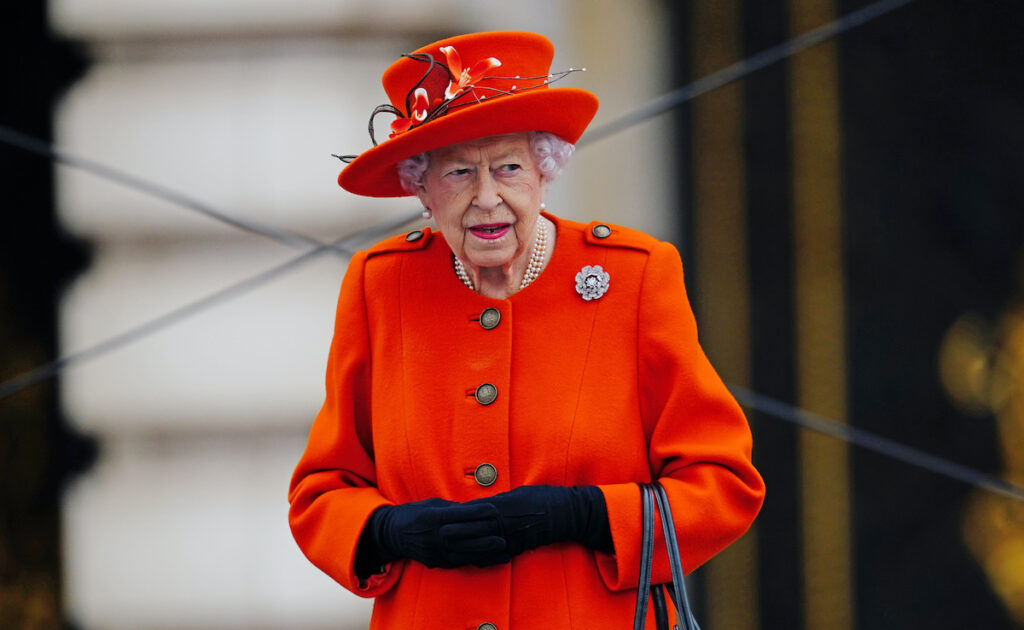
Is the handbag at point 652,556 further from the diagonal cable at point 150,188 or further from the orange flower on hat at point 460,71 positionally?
the diagonal cable at point 150,188

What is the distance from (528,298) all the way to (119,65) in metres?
1.74

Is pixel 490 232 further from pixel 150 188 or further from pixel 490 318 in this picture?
pixel 150 188

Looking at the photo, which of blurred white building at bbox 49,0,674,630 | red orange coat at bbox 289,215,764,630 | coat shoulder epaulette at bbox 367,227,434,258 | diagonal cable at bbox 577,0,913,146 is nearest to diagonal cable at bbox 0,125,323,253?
blurred white building at bbox 49,0,674,630

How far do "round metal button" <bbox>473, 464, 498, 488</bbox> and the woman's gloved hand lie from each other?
0.08 metres

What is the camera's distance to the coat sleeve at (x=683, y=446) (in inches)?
68.1

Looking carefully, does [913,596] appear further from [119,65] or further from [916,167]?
[119,65]

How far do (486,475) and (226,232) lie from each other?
62.2 inches

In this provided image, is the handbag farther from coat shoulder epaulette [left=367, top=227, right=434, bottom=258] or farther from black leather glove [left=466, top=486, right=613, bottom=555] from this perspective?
coat shoulder epaulette [left=367, top=227, right=434, bottom=258]

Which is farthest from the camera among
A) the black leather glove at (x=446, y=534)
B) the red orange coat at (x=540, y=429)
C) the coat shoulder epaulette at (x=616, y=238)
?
the coat shoulder epaulette at (x=616, y=238)

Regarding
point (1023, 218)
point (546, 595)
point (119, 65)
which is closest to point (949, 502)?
point (1023, 218)

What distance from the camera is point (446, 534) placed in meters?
1.64

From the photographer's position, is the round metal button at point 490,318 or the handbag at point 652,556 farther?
the round metal button at point 490,318

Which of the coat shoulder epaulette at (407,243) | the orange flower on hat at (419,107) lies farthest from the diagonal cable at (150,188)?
the orange flower on hat at (419,107)

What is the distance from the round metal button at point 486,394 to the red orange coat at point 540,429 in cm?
1
